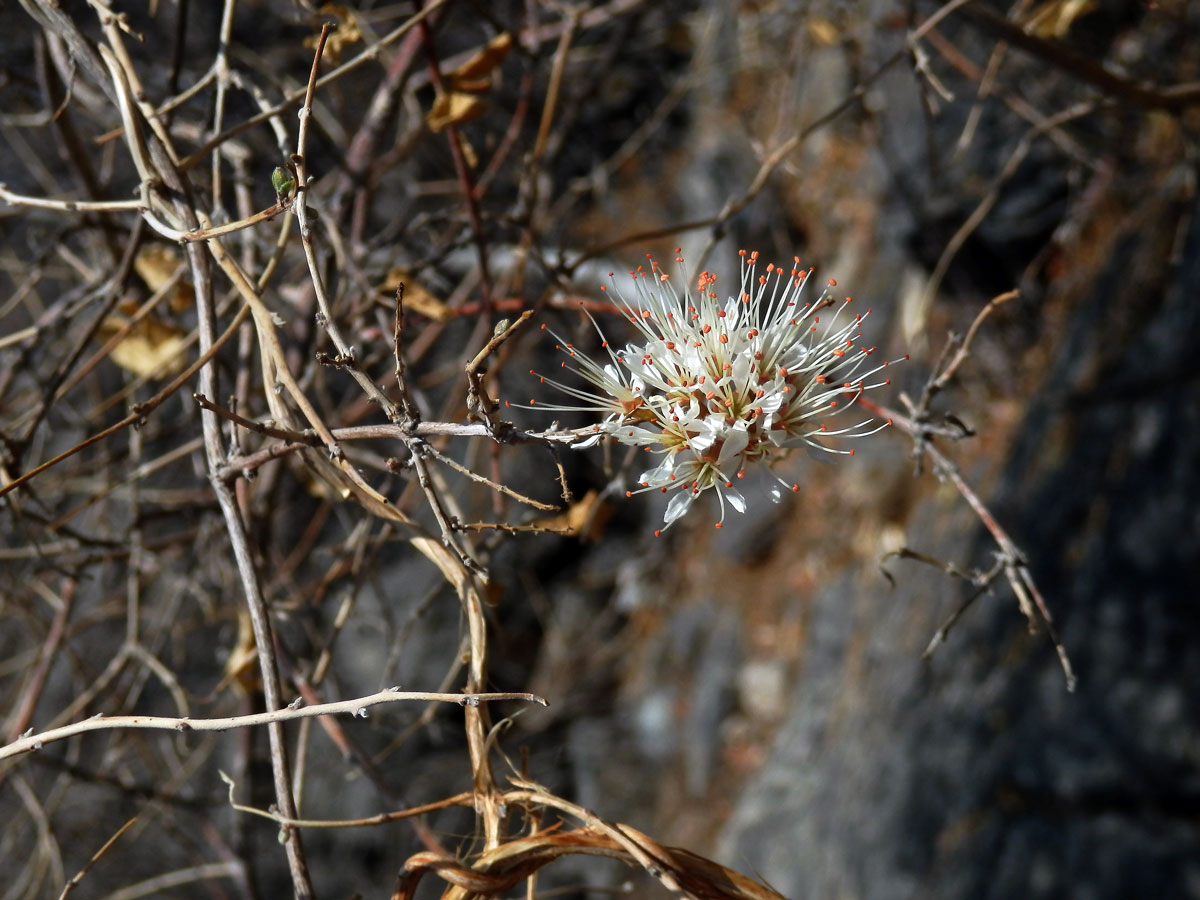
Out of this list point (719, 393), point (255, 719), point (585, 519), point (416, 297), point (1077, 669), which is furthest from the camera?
point (1077, 669)

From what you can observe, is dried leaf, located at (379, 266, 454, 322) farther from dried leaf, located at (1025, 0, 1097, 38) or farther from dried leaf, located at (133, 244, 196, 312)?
dried leaf, located at (1025, 0, 1097, 38)

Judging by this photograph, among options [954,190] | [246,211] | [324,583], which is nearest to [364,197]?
[246,211]

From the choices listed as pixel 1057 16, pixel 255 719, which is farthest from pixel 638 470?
pixel 1057 16

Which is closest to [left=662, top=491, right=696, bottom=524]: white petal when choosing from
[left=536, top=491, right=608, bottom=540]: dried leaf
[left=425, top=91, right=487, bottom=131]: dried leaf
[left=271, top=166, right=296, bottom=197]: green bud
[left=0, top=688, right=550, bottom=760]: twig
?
[left=536, top=491, right=608, bottom=540]: dried leaf

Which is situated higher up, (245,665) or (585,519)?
(585,519)

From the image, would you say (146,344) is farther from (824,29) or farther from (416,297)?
(824,29)

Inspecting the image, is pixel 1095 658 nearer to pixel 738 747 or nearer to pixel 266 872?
pixel 738 747
